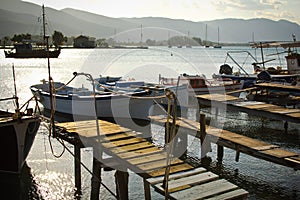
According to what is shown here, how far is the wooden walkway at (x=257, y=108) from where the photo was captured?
1369cm

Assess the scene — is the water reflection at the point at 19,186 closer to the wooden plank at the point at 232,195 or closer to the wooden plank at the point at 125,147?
the wooden plank at the point at 125,147

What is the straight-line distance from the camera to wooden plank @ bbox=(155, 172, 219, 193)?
8.23 m

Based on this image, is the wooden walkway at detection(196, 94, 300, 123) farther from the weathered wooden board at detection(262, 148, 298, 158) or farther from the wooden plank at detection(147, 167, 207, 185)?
the wooden plank at detection(147, 167, 207, 185)

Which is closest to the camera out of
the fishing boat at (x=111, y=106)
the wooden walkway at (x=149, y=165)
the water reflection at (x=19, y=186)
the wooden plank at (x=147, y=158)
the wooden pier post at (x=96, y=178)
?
the wooden walkway at (x=149, y=165)

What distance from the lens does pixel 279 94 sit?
79.2 ft

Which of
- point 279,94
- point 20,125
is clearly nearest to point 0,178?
point 20,125

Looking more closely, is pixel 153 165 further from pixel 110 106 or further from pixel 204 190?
pixel 110 106

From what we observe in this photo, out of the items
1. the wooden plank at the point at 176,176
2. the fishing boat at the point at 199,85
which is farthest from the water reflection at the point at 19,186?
the fishing boat at the point at 199,85

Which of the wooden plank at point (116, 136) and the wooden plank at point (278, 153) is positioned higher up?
A: the wooden plank at point (116, 136)

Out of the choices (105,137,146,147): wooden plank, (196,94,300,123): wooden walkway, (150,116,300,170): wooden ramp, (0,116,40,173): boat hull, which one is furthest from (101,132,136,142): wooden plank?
(196,94,300,123): wooden walkway

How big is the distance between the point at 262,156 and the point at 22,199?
8309mm

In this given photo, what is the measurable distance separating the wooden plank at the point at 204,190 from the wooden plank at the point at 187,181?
131 millimetres

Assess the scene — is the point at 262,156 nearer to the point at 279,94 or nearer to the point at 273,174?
the point at 273,174

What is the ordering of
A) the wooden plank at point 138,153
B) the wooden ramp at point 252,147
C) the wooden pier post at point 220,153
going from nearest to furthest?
1. the wooden plank at point 138,153
2. the wooden ramp at point 252,147
3. the wooden pier post at point 220,153
